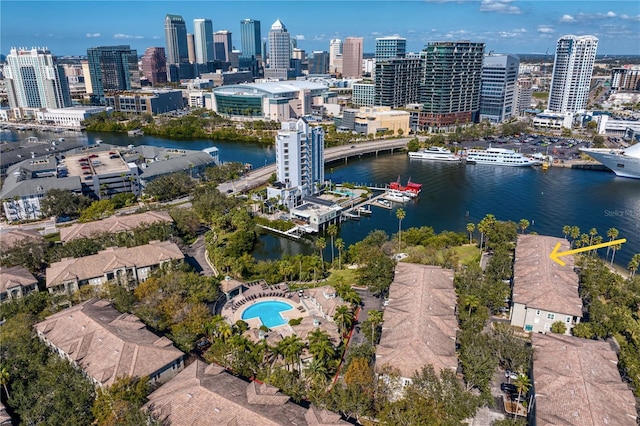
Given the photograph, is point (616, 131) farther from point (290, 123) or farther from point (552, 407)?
point (552, 407)

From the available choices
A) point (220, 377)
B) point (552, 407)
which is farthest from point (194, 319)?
point (552, 407)

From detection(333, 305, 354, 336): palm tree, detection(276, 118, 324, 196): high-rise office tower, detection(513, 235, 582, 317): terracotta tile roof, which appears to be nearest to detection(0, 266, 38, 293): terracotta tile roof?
detection(333, 305, 354, 336): palm tree

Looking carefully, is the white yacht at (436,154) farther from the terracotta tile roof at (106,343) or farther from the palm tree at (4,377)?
the palm tree at (4,377)

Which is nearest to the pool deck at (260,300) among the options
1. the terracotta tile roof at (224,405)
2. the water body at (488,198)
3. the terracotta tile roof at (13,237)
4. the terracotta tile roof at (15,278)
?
the terracotta tile roof at (224,405)

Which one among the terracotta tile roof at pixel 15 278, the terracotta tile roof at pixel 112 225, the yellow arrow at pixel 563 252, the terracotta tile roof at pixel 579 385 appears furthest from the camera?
the terracotta tile roof at pixel 112 225

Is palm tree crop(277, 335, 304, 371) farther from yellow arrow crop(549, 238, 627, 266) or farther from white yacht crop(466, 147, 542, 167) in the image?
white yacht crop(466, 147, 542, 167)

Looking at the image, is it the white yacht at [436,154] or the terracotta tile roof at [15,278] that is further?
the white yacht at [436,154]
